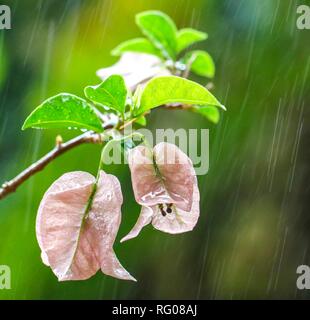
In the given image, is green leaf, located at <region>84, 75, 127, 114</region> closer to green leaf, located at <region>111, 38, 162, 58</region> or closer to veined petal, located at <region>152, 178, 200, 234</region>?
veined petal, located at <region>152, 178, 200, 234</region>

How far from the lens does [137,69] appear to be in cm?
85

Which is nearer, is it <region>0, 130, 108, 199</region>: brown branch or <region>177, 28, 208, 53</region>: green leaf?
<region>0, 130, 108, 199</region>: brown branch

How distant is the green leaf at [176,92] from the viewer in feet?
1.75

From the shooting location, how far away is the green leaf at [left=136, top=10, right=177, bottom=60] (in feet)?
3.09

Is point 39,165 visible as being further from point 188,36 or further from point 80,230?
point 188,36

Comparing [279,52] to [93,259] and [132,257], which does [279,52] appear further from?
[93,259]

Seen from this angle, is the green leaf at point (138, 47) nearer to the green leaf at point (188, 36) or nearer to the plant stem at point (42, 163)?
the green leaf at point (188, 36)

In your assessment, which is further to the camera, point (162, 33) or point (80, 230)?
point (162, 33)

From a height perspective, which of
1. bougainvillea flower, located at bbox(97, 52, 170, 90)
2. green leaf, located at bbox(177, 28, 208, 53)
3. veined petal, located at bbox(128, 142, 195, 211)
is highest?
green leaf, located at bbox(177, 28, 208, 53)

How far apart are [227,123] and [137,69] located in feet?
3.11

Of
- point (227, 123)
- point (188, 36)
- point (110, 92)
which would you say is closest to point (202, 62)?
point (188, 36)

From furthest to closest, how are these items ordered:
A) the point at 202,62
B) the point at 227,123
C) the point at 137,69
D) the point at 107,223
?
the point at 227,123 < the point at 202,62 < the point at 137,69 < the point at 107,223

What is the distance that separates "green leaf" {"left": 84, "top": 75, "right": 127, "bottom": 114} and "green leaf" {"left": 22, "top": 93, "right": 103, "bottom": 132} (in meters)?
0.02

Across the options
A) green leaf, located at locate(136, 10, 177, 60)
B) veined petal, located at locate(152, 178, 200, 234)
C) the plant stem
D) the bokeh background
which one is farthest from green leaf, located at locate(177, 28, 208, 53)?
the bokeh background
